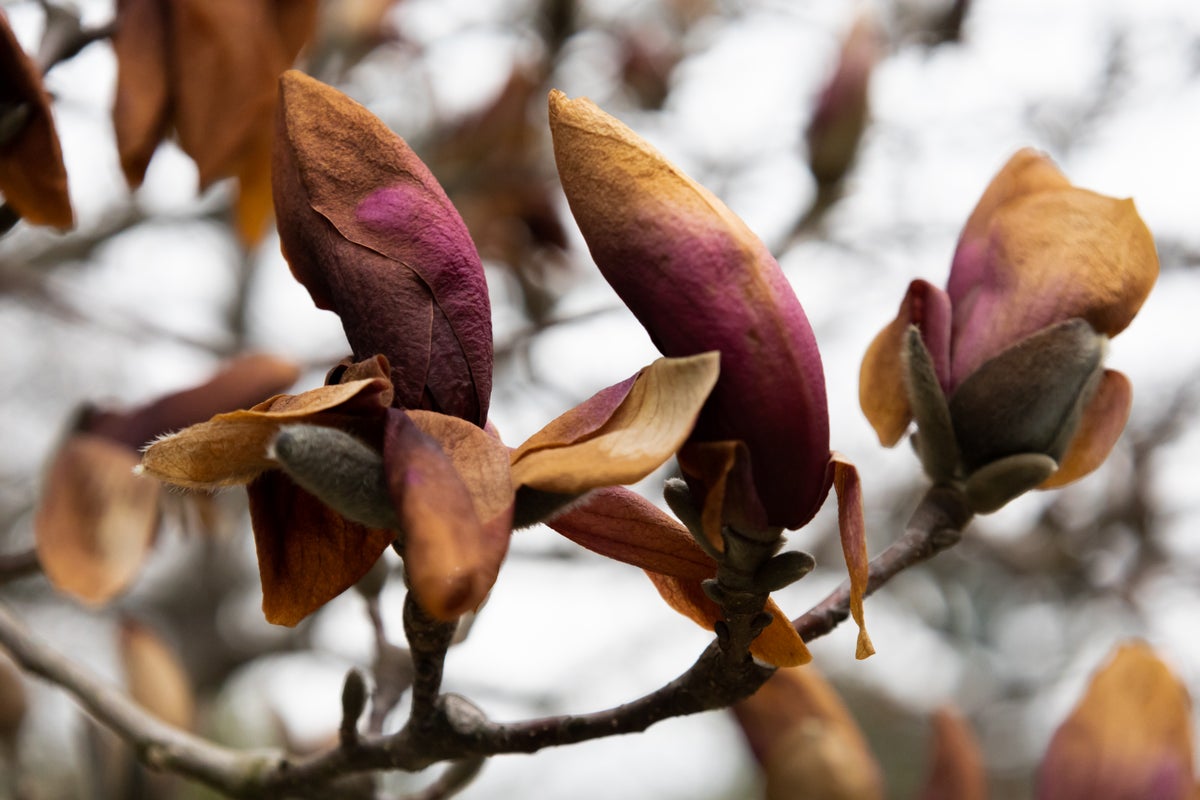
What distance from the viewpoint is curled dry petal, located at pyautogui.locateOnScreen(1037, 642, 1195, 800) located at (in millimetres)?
765

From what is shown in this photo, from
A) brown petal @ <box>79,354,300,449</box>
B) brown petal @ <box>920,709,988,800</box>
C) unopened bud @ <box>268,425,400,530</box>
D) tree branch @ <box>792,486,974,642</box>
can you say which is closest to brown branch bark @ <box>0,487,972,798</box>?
tree branch @ <box>792,486,974,642</box>

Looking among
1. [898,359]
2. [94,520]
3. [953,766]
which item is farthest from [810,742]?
[94,520]

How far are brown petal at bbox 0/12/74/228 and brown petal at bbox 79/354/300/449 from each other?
376 millimetres

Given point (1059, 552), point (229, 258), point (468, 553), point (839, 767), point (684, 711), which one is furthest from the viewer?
point (229, 258)

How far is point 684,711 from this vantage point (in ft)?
1.86

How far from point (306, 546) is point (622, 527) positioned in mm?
133

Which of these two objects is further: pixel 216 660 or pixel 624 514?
pixel 216 660

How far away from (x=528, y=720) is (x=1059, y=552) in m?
1.61

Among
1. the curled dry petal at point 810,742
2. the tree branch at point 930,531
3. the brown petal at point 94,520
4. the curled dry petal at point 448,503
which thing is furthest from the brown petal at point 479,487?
the brown petal at point 94,520

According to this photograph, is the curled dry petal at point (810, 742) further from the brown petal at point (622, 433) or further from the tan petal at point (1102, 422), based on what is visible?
the brown petal at point (622, 433)

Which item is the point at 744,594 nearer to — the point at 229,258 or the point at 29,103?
the point at 29,103

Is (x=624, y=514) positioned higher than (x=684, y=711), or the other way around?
(x=624, y=514)

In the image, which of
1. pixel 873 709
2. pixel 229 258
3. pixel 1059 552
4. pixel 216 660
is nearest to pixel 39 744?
pixel 216 660

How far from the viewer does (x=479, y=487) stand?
0.43 m
